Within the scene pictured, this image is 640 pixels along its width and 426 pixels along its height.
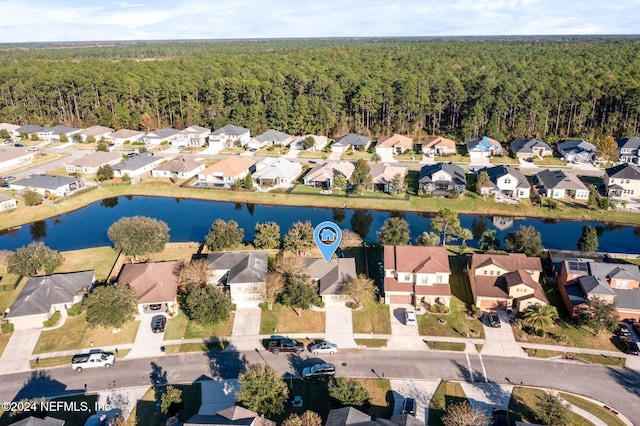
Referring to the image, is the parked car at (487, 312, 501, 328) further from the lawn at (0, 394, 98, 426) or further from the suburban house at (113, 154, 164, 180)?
the suburban house at (113, 154, 164, 180)

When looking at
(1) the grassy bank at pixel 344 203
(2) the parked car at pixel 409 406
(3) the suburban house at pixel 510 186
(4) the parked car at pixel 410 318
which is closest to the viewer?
(2) the parked car at pixel 409 406

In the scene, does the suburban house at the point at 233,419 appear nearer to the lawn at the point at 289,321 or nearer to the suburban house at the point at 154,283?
the lawn at the point at 289,321

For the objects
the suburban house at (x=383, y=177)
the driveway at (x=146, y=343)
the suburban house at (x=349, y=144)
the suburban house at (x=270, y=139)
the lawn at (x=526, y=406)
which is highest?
the suburban house at (x=270, y=139)

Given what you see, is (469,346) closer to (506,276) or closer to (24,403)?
(506,276)

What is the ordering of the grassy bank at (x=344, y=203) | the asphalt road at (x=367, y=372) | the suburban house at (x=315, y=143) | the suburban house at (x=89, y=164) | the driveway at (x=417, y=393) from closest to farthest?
the driveway at (x=417, y=393) < the asphalt road at (x=367, y=372) < the grassy bank at (x=344, y=203) < the suburban house at (x=89, y=164) < the suburban house at (x=315, y=143)

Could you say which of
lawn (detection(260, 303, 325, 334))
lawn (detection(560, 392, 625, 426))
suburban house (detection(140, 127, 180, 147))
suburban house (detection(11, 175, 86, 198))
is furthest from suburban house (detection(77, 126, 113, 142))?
lawn (detection(560, 392, 625, 426))

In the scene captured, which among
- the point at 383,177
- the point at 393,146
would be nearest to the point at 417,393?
the point at 383,177

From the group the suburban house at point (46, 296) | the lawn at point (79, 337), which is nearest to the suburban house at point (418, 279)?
the lawn at point (79, 337)
